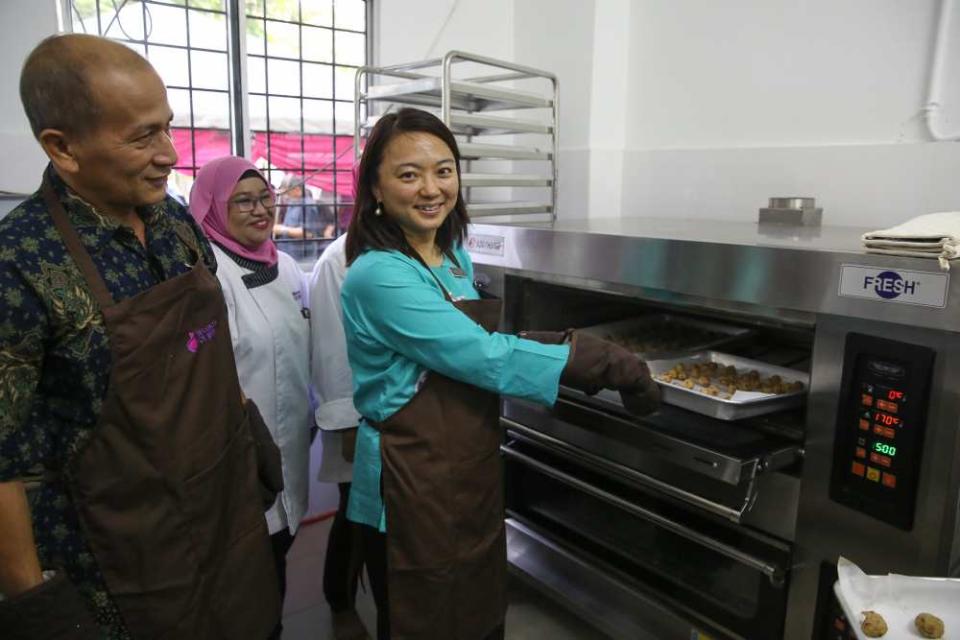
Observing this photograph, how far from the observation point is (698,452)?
1.09 metres

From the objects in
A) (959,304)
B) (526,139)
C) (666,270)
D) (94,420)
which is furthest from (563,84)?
(94,420)

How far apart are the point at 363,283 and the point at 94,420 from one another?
43 centimetres

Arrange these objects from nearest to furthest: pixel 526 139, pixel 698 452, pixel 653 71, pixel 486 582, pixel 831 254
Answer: pixel 831 254 < pixel 698 452 < pixel 486 582 < pixel 653 71 < pixel 526 139

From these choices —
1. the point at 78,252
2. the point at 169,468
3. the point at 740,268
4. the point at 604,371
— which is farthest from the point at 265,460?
the point at 740,268

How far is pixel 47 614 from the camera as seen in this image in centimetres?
80

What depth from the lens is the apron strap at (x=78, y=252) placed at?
32.8 inches

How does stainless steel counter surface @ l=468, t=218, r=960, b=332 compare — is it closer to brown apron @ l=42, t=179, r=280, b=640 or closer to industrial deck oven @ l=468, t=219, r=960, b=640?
industrial deck oven @ l=468, t=219, r=960, b=640

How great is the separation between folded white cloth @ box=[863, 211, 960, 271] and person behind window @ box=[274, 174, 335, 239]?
215 centimetres

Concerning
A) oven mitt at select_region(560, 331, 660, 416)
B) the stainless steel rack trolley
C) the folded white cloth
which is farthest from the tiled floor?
the folded white cloth

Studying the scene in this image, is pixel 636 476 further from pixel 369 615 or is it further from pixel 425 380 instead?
pixel 369 615

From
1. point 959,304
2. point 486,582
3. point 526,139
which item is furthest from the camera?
point 526,139

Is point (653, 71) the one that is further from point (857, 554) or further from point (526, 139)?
point (857, 554)

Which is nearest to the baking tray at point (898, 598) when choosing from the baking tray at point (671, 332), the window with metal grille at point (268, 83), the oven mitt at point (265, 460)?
the baking tray at point (671, 332)

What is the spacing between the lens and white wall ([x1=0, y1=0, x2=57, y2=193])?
73.9 inches
